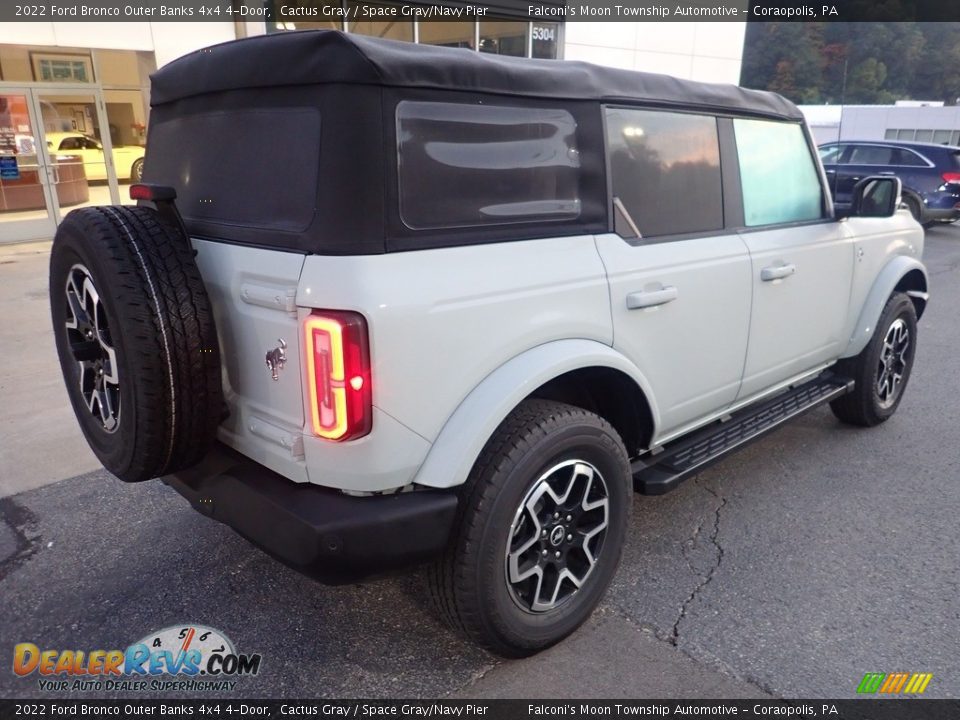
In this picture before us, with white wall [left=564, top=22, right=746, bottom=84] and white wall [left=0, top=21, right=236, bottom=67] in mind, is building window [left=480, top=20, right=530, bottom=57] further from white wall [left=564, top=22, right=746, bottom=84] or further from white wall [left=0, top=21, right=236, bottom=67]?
white wall [left=0, top=21, right=236, bottom=67]

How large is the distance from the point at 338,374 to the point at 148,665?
55.0 inches

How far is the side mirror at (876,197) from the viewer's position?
150 inches

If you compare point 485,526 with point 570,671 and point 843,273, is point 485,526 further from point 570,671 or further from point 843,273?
point 843,273

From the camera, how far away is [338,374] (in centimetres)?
197

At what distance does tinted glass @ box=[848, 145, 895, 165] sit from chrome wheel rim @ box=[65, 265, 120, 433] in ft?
50.8

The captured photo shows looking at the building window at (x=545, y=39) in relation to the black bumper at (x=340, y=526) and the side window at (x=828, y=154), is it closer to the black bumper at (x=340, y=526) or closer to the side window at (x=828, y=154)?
the side window at (x=828, y=154)

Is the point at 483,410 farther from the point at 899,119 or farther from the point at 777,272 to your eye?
the point at 899,119

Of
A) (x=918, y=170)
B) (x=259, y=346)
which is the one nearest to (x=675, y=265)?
(x=259, y=346)

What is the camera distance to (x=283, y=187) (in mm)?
2209

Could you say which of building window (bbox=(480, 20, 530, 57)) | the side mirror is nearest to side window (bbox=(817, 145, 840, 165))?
building window (bbox=(480, 20, 530, 57))

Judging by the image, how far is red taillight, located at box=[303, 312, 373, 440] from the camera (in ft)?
6.38

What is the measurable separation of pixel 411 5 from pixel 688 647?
11.1m

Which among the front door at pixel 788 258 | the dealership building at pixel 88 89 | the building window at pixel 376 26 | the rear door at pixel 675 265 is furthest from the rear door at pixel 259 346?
the building window at pixel 376 26

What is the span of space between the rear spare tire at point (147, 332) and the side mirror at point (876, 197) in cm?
336
